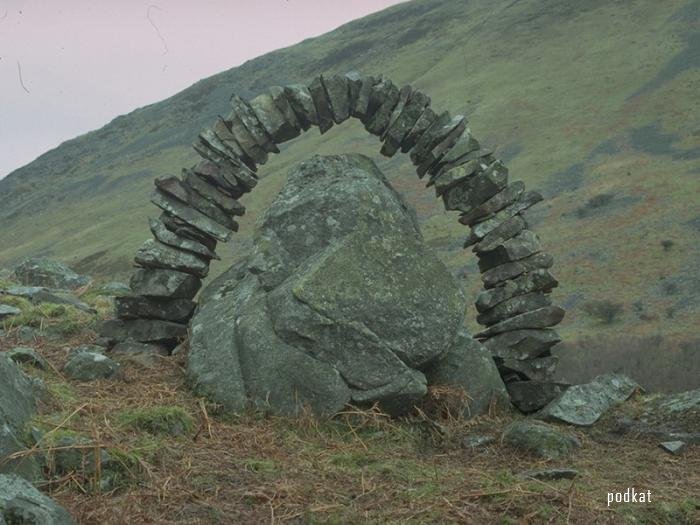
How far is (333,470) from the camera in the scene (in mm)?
6469

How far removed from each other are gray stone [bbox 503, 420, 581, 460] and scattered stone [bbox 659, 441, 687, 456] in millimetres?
873

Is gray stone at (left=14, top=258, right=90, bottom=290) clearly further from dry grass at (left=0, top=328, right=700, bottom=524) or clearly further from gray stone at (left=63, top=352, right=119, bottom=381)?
dry grass at (left=0, top=328, right=700, bottom=524)

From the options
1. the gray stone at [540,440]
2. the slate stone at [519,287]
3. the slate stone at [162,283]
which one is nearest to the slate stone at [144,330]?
the slate stone at [162,283]

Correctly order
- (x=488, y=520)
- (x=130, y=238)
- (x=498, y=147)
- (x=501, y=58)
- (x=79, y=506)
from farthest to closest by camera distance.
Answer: (x=501, y=58), (x=130, y=238), (x=498, y=147), (x=488, y=520), (x=79, y=506)

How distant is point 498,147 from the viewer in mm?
104000

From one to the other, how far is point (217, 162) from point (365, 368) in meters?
4.00

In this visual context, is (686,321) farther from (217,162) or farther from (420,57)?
(420,57)

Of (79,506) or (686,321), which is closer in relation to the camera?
(79,506)

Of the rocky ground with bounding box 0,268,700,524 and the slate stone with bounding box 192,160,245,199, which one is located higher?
the slate stone with bounding box 192,160,245,199

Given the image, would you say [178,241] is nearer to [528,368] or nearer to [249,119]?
[249,119]

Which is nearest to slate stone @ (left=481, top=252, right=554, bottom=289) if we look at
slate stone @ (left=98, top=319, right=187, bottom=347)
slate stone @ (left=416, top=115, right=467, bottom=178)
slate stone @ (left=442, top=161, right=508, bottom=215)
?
slate stone @ (left=442, top=161, right=508, bottom=215)


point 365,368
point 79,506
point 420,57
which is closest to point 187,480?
point 79,506

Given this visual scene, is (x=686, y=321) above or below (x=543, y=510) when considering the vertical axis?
below

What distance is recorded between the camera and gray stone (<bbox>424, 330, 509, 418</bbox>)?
9284 millimetres
